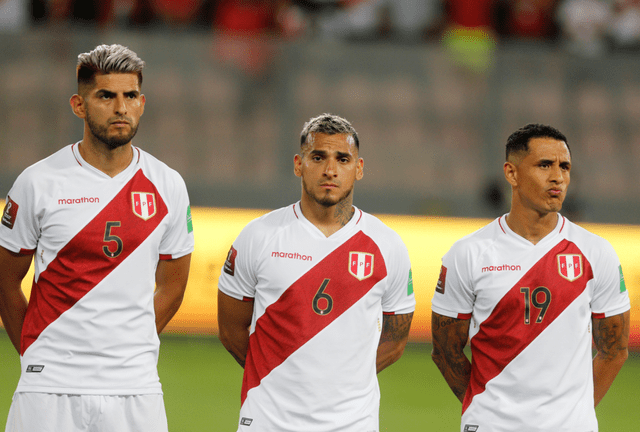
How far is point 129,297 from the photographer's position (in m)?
4.46

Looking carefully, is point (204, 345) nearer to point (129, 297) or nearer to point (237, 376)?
point (237, 376)

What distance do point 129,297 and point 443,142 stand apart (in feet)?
22.0

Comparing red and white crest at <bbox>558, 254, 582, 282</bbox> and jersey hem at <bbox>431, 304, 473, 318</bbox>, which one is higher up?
red and white crest at <bbox>558, 254, 582, 282</bbox>

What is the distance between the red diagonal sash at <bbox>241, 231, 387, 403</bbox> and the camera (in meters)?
4.38

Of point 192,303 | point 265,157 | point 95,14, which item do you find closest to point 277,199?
point 265,157

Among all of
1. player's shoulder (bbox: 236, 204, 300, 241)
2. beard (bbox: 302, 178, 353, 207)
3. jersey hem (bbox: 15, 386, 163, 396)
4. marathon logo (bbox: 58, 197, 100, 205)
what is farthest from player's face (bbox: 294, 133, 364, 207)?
jersey hem (bbox: 15, 386, 163, 396)

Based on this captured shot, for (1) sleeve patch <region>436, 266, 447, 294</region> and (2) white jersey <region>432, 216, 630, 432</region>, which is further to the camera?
(1) sleeve patch <region>436, 266, 447, 294</region>

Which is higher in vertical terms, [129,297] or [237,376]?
[129,297]

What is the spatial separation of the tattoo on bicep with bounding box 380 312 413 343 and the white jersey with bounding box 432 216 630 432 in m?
0.21

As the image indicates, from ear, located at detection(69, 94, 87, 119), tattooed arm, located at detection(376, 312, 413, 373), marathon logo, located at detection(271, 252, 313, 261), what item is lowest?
tattooed arm, located at detection(376, 312, 413, 373)

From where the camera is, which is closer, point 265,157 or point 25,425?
point 25,425

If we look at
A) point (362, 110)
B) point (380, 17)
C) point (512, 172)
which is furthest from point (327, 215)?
point (380, 17)

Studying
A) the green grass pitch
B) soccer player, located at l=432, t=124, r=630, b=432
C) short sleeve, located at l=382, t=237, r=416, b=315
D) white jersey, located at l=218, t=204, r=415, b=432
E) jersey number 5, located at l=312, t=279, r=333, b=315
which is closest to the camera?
white jersey, located at l=218, t=204, r=415, b=432

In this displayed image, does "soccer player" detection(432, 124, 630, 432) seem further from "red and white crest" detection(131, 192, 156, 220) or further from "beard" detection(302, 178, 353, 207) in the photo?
"red and white crest" detection(131, 192, 156, 220)
